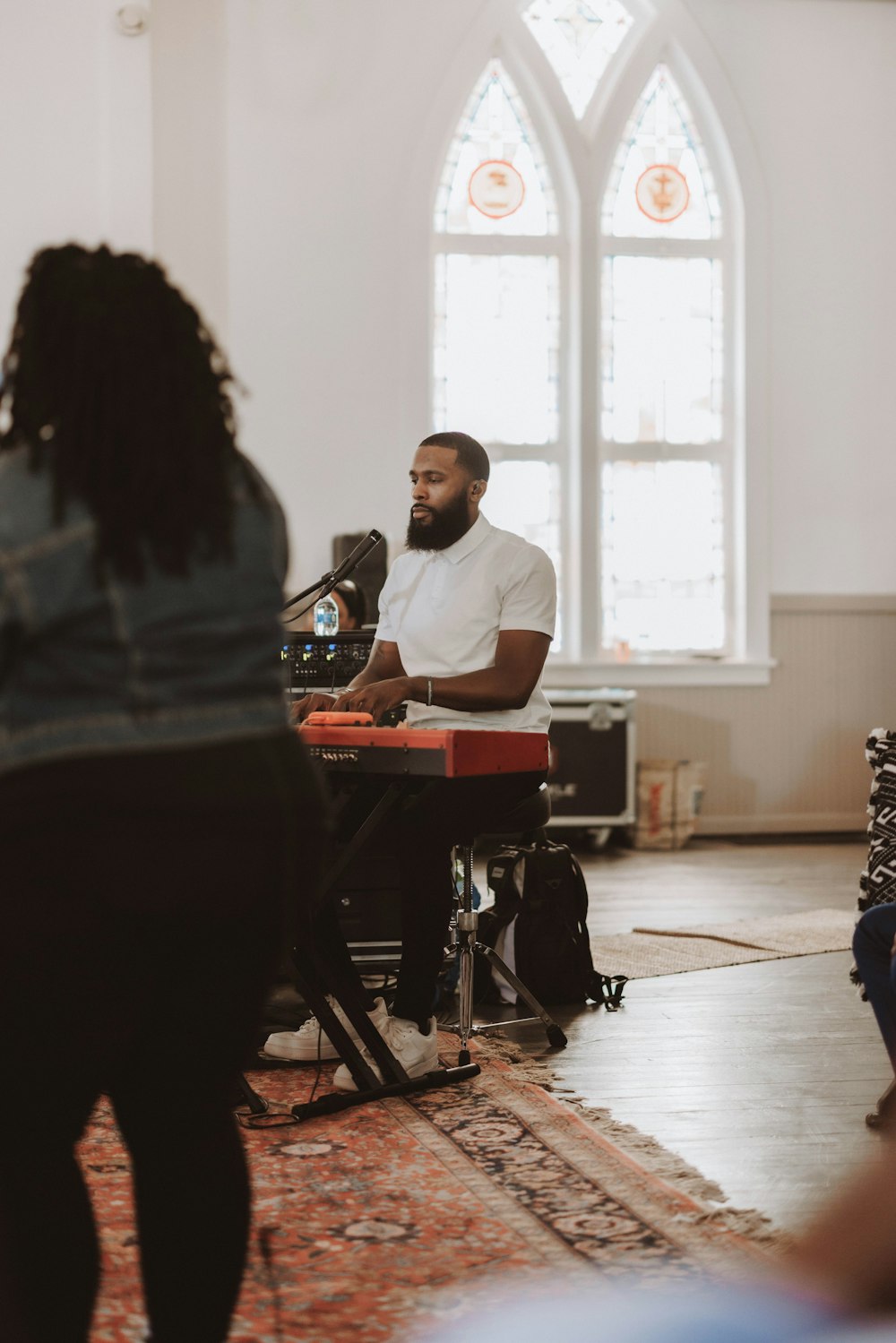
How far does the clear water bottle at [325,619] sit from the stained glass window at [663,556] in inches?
149

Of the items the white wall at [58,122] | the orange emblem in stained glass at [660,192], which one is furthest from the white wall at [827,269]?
the white wall at [58,122]

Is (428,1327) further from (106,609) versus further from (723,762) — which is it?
(723,762)

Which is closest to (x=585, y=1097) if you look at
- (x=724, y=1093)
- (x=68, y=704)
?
(x=724, y=1093)

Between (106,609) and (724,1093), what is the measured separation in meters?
2.17

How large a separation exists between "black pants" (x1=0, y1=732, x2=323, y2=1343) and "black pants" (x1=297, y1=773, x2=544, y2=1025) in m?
1.58

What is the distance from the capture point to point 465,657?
3.28m

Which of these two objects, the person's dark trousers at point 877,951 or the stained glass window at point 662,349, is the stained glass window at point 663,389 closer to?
the stained glass window at point 662,349

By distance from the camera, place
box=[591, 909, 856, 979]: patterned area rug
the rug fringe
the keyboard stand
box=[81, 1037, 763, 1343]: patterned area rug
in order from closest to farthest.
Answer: box=[81, 1037, 763, 1343]: patterned area rug < the rug fringe < the keyboard stand < box=[591, 909, 856, 979]: patterned area rug

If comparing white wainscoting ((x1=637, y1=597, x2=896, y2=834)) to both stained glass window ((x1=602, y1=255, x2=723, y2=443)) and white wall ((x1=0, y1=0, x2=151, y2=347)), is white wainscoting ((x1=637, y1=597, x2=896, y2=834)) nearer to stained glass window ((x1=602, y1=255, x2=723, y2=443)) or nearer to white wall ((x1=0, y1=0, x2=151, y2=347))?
stained glass window ((x1=602, y1=255, x2=723, y2=443))

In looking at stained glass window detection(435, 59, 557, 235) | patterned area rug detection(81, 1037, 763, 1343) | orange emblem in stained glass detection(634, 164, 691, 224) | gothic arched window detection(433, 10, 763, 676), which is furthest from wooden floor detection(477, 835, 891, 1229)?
orange emblem in stained glass detection(634, 164, 691, 224)

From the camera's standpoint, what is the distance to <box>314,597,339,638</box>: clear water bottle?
399 cm

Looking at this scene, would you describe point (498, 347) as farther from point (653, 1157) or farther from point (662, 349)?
point (653, 1157)

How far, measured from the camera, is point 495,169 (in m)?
7.64

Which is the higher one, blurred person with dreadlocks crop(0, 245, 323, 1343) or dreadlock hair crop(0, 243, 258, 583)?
dreadlock hair crop(0, 243, 258, 583)
